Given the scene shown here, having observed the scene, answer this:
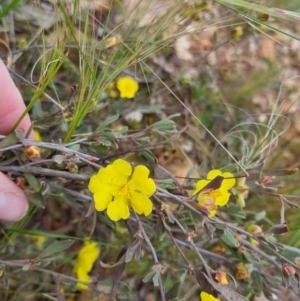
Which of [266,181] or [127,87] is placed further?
[127,87]

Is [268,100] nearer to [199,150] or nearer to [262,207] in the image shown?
[199,150]

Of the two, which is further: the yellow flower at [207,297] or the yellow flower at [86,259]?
the yellow flower at [86,259]

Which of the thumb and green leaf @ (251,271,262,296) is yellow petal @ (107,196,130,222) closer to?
the thumb

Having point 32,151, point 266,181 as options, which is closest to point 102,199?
point 32,151

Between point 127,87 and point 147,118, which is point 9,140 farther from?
point 147,118

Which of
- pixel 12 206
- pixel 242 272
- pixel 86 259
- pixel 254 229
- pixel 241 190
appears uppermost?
pixel 12 206

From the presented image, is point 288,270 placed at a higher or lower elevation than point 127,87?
lower

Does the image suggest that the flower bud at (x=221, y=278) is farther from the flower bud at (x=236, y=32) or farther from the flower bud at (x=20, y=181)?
the flower bud at (x=236, y=32)

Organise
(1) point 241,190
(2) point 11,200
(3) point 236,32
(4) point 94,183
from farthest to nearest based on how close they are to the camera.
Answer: (3) point 236,32 < (1) point 241,190 < (2) point 11,200 < (4) point 94,183

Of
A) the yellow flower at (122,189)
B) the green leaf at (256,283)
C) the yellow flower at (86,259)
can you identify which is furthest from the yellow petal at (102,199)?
the yellow flower at (86,259)
